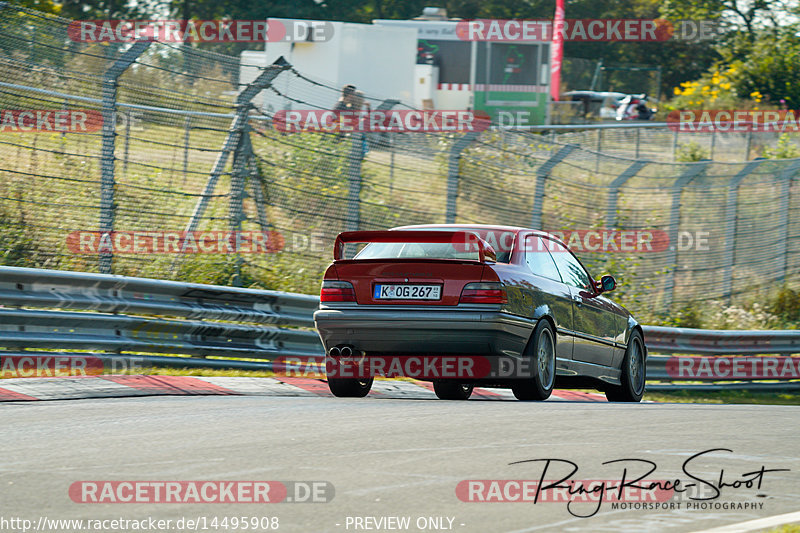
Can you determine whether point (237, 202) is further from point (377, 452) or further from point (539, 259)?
point (377, 452)

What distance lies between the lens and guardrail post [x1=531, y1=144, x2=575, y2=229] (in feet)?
53.3

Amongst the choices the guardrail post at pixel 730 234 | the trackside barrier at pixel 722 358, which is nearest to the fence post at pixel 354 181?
the trackside barrier at pixel 722 358

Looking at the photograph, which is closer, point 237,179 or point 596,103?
point 237,179

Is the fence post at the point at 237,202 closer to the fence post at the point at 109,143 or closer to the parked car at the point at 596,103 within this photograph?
the fence post at the point at 109,143

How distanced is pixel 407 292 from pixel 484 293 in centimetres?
58

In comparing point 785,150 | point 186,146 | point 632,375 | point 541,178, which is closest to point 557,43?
point 785,150

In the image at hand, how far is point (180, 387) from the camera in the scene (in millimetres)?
9953

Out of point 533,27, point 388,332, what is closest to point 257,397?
point 388,332

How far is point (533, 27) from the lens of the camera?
3794cm

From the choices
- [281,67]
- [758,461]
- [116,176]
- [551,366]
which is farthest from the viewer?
[281,67]

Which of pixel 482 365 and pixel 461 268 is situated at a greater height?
pixel 461 268

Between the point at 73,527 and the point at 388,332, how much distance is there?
4.66 m

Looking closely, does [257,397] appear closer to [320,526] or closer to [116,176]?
[116,176]

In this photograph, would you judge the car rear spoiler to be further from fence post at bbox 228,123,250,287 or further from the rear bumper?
fence post at bbox 228,123,250,287
